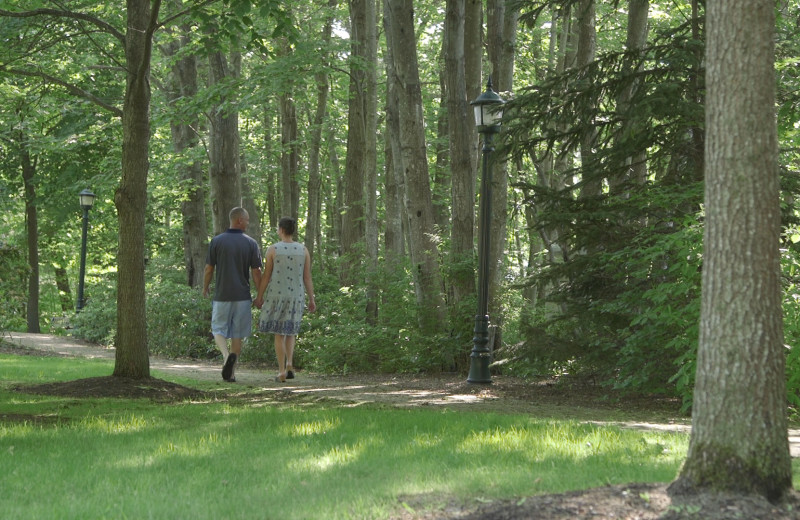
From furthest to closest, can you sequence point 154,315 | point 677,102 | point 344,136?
1. point 344,136
2. point 154,315
3. point 677,102

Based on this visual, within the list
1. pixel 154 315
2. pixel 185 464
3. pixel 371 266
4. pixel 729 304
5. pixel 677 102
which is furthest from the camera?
pixel 154 315

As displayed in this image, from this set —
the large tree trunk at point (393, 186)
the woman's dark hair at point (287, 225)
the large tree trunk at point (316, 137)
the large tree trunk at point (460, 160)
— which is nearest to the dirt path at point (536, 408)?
the large tree trunk at point (460, 160)

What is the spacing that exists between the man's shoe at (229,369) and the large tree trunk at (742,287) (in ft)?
28.3

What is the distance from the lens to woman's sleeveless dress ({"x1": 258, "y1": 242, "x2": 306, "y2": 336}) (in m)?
12.4

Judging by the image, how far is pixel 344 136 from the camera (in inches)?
1372

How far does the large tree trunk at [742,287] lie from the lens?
4508 mm

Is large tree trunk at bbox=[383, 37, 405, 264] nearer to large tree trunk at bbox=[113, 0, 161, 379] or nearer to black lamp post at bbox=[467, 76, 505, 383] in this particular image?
black lamp post at bbox=[467, 76, 505, 383]

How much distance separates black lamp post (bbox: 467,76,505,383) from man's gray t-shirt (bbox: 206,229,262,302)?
3138 mm

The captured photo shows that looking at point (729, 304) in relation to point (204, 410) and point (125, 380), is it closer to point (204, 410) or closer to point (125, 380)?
point (204, 410)

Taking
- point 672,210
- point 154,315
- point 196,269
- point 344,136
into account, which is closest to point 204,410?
point 672,210

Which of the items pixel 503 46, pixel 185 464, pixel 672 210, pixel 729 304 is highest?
pixel 503 46

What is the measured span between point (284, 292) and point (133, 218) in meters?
2.56

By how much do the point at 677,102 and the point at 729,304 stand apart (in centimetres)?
615

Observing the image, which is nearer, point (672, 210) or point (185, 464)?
point (185, 464)
